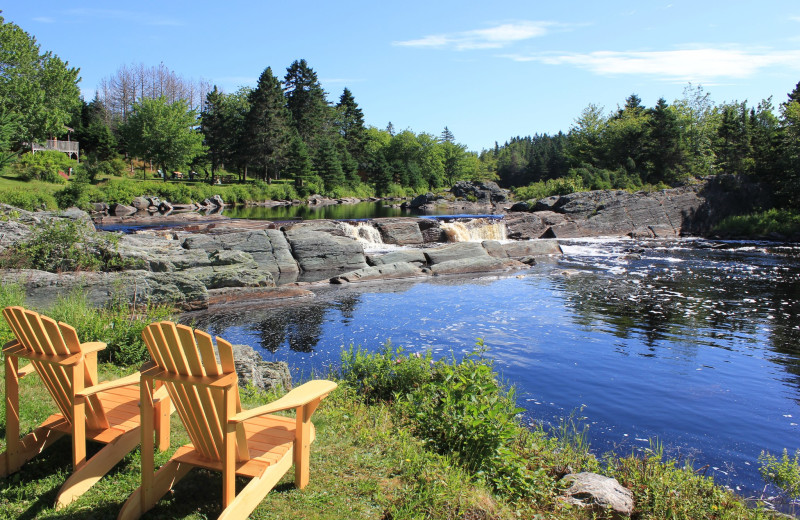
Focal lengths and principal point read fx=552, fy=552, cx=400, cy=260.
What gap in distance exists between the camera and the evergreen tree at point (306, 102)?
67500 millimetres

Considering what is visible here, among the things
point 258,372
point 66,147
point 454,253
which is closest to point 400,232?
point 454,253

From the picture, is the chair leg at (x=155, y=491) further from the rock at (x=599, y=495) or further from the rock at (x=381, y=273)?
the rock at (x=381, y=273)

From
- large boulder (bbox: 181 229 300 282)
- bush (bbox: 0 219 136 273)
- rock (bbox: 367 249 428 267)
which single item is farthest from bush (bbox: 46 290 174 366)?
rock (bbox: 367 249 428 267)

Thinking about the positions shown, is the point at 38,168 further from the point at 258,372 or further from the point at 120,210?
the point at 258,372

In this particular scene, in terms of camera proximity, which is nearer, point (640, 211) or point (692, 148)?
point (640, 211)

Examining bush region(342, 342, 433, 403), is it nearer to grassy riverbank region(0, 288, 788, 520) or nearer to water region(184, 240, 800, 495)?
grassy riverbank region(0, 288, 788, 520)

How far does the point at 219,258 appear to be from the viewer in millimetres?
16219

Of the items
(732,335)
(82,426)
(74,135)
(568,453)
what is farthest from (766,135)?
(74,135)

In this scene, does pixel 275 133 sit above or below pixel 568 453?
above

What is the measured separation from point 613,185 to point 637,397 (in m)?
37.6

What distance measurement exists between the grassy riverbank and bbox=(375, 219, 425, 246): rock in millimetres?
19881

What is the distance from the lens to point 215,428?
3.40 m

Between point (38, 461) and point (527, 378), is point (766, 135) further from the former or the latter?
point (38, 461)

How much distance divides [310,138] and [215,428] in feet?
218
